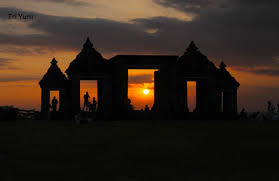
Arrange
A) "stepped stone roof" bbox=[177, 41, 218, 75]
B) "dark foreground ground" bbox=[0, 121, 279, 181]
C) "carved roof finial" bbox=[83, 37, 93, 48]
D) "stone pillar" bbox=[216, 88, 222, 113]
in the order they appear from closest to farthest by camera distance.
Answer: "dark foreground ground" bbox=[0, 121, 279, 181] < "carved roof finial" bbox=[83, 37, 93, 48] < "stepped stone roof" bbox=[177, 41, 218, 75] < "stone pillar" bbox=[216, 88, 222, 113]

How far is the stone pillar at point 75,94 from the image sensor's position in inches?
1296

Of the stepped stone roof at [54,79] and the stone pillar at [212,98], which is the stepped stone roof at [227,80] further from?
the stepped stone roof at [54,79]

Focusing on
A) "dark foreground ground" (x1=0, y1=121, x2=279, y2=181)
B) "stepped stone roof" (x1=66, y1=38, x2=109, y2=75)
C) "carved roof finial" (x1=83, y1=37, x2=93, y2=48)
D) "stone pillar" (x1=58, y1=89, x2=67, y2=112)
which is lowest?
"dark foreground ground" (x1=0, y1=121, x2=279, y2=181)

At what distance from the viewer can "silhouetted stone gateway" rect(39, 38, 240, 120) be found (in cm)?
3256

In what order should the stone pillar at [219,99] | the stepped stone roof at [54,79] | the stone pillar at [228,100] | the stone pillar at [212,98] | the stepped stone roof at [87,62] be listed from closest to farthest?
the stepped stone roof at [87,62] → the stone pillar at [212,98] → the stepped stone roof at [54,79] → the stone pillar at [219,99] → the stone pillar at [228,100]

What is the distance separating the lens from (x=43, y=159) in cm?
926

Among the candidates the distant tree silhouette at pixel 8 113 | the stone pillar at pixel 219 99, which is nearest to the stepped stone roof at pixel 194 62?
the stone pillar at pixel 219 99

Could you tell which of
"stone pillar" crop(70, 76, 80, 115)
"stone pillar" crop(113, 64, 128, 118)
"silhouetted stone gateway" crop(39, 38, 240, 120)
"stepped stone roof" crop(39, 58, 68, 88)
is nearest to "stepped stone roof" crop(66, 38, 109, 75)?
"silhouetted stone gateway" crop(39, 38, 240, 120)

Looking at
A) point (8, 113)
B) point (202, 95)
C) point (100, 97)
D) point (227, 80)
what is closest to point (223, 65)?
point (227, 80)

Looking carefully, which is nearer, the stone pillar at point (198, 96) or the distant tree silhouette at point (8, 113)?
the distant tree silhouette at point (8, 113)

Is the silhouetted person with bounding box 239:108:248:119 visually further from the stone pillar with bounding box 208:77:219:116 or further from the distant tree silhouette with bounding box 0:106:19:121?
the distant tree silhouette with bounding box 0:106:19:121

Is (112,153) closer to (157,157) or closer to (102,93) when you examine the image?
(157,157)

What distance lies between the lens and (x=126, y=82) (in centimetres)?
3266

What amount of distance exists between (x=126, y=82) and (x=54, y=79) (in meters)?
6.74
